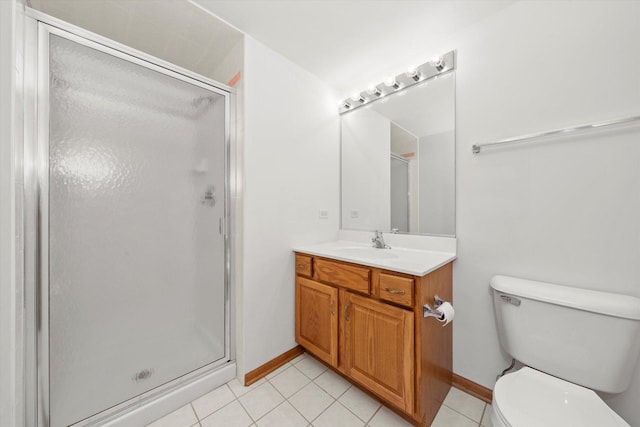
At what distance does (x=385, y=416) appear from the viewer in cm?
127

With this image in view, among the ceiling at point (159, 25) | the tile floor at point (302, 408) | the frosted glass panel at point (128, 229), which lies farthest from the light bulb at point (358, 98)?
the tile floor at point (302, 408)

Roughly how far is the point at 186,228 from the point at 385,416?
1.57m

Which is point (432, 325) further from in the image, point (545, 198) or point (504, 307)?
point (545, 198)

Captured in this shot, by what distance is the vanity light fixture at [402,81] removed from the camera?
1516 millimetres

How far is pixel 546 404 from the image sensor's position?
2.84 ft

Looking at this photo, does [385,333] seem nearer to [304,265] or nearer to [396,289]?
[396,289]

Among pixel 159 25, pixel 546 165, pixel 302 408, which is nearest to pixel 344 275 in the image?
pixel 302 408

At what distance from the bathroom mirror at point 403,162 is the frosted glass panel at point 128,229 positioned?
1137 mm

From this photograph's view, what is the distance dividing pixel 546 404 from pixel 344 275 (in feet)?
3.12

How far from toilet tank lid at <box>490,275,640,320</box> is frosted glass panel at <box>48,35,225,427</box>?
1.69 m

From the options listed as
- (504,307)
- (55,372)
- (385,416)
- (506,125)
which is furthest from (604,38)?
(55,372)

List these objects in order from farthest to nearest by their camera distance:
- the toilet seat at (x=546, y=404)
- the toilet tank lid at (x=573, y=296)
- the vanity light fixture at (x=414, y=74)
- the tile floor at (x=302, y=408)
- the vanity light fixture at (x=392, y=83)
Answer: the vanity light fixture at (x=392, y=83) → the vanity light fixture at (x=414, y=74) → the tile floor at (x=302, y=408) → the toilet tank lid at (x=573, y=296) → the toilet seat at (x=546, y=404)

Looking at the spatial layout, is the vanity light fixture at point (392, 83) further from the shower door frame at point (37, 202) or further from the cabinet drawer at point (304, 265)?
the shower door frame at point (37, 202)

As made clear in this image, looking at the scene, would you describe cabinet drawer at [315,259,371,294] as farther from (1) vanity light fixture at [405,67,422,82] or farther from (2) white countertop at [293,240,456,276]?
(1) vanity light fixture at [405,67,422,82]
